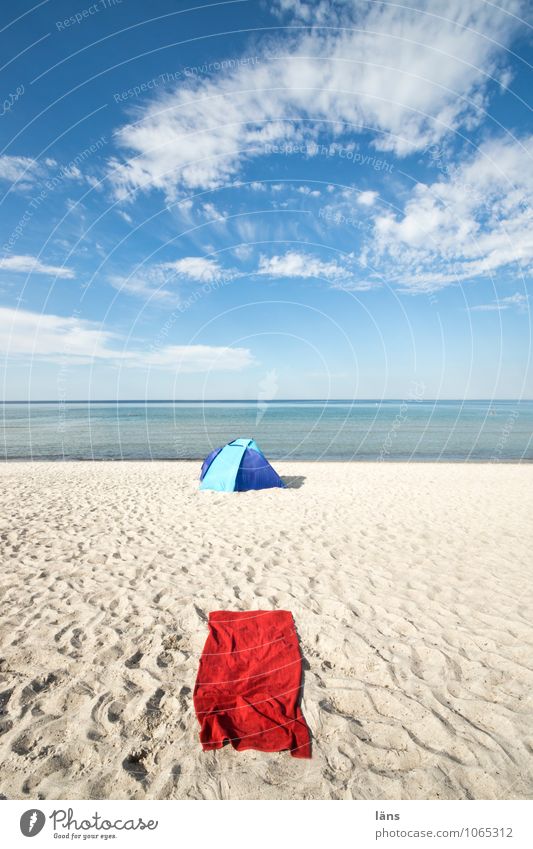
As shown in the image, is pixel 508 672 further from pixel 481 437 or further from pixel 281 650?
pixel 481 437

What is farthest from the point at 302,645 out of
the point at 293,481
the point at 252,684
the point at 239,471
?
the point at 293,481

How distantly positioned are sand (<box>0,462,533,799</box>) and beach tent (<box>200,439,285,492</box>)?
288cm

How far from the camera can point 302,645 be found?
189 inches

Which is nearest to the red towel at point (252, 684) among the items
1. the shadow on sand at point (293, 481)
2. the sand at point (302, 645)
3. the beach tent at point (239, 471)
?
the sand at point (302, 645)

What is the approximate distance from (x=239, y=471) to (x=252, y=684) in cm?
937

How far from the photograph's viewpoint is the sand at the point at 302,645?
124 inches

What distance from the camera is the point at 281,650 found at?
4684mm

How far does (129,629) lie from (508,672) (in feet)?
15.6

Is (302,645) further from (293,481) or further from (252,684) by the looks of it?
(293,481)

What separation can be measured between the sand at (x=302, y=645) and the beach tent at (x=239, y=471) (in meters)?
2.88

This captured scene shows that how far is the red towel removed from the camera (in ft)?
11.3

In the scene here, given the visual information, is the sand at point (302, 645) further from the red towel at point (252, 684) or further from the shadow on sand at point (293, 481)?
the shadow on sand at point (293, 481)

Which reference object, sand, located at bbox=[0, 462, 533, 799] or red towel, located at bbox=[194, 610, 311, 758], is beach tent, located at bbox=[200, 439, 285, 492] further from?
red towel, located at bbox=[194, 610, 311, 758]

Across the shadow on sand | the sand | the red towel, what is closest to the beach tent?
the shadow on sand
